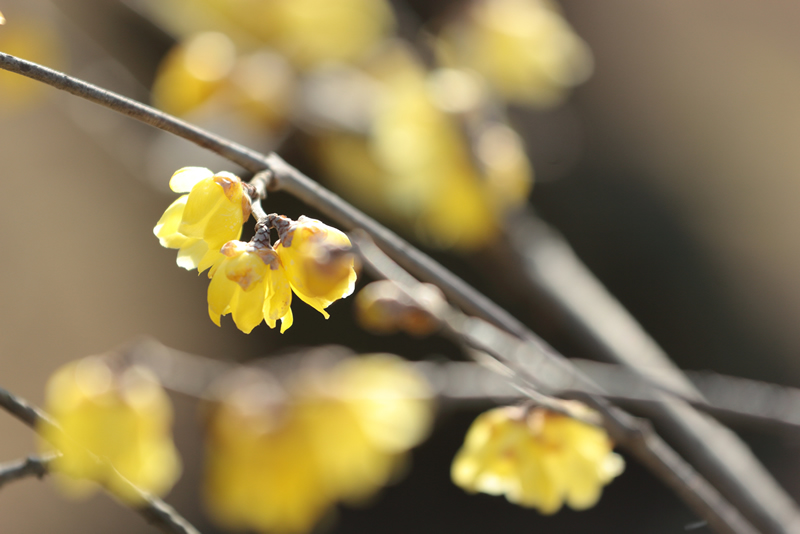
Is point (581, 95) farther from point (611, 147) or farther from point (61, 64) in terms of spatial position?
point (61, 64)

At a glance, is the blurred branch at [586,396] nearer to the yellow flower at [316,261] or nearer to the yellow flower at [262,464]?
the yellow flower at [316,261]

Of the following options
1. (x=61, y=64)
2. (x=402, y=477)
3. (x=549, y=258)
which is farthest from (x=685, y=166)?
(x=61, y=64)

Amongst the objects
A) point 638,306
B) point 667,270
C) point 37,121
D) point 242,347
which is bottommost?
point 242,347

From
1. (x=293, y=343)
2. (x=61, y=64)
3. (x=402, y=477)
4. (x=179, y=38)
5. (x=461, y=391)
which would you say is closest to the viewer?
(x=461, y=391)

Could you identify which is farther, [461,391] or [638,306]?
[638,306]

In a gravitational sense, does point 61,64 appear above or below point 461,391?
above

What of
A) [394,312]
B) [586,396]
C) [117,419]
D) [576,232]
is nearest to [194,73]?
[117,419]

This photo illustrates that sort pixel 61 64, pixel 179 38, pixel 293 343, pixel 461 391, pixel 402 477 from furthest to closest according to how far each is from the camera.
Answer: pixel 293 343 → pixel 402 477 → pixel 179 38 → pixel 61 64 → pixel 461 391
